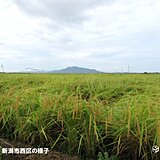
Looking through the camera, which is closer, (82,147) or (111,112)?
(82,147)

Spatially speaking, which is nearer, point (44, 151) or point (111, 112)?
point (44, 151)

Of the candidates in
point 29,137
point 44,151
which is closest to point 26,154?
point 44,151

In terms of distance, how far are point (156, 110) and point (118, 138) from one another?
0.48m

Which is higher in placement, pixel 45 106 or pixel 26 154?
pixel 45 106

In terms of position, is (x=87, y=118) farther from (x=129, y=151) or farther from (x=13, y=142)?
(x=13, y=142)

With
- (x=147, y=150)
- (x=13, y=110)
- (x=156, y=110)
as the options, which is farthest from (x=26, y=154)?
(x=156, y=110)

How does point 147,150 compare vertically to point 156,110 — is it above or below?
below

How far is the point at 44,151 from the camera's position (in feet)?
7.82

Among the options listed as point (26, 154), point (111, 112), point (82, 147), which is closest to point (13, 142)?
point (26, 154)

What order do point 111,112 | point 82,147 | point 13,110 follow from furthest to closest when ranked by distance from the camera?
point 13,110 < point 111,112 < point 82,147

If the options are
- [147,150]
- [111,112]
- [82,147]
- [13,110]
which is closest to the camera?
[147,150]

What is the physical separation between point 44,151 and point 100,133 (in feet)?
1.59

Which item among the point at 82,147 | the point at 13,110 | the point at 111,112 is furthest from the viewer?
the point at 13,110

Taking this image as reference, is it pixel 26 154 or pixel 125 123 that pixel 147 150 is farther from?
pixel 26 154
